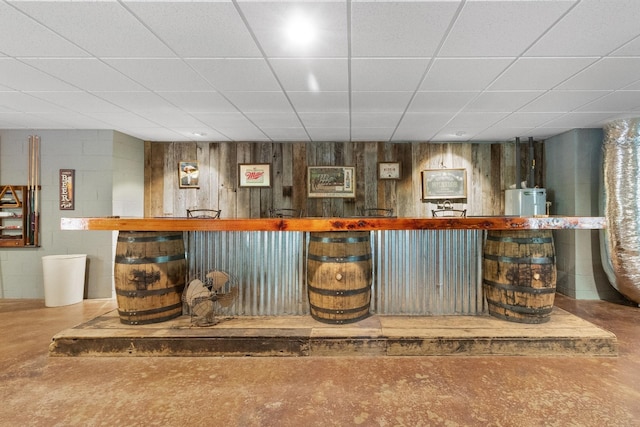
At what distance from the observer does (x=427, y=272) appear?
9.16 feet

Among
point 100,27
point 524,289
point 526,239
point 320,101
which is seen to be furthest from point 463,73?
point 100,27

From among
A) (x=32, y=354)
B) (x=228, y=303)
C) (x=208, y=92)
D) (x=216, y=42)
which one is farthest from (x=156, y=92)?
(x=32, y=354)

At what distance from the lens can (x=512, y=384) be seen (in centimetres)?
206

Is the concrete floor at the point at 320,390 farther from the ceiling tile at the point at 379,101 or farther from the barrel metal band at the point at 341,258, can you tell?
the ceiling tile at the point at 379,101

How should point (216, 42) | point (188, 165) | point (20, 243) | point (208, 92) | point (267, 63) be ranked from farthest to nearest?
point (188, 165) → point (20, 243) → point (208, 92) → point (267, 63) → point (216, 42)

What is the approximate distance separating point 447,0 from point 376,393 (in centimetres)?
250

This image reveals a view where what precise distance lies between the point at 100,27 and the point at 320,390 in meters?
2.88

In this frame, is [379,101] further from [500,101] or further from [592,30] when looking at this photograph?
[592,30]

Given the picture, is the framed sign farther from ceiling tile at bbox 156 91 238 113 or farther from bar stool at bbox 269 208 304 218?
bar stool at bbox 269 208 304 218

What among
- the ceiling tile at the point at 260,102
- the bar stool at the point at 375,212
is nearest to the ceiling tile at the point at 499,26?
the ceiling tile at the point at 260,102

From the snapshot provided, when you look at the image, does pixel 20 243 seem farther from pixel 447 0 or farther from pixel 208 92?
pixel 447 0

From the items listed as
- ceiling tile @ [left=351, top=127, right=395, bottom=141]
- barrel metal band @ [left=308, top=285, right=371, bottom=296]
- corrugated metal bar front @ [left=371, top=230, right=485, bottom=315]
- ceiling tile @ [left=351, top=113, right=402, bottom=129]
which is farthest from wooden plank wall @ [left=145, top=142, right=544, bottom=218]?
barrel metal band @ [left=308, top=285, right=371, bottom=296]

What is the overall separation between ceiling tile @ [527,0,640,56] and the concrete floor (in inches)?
95.5

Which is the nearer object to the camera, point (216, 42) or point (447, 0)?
point (447, 0)
